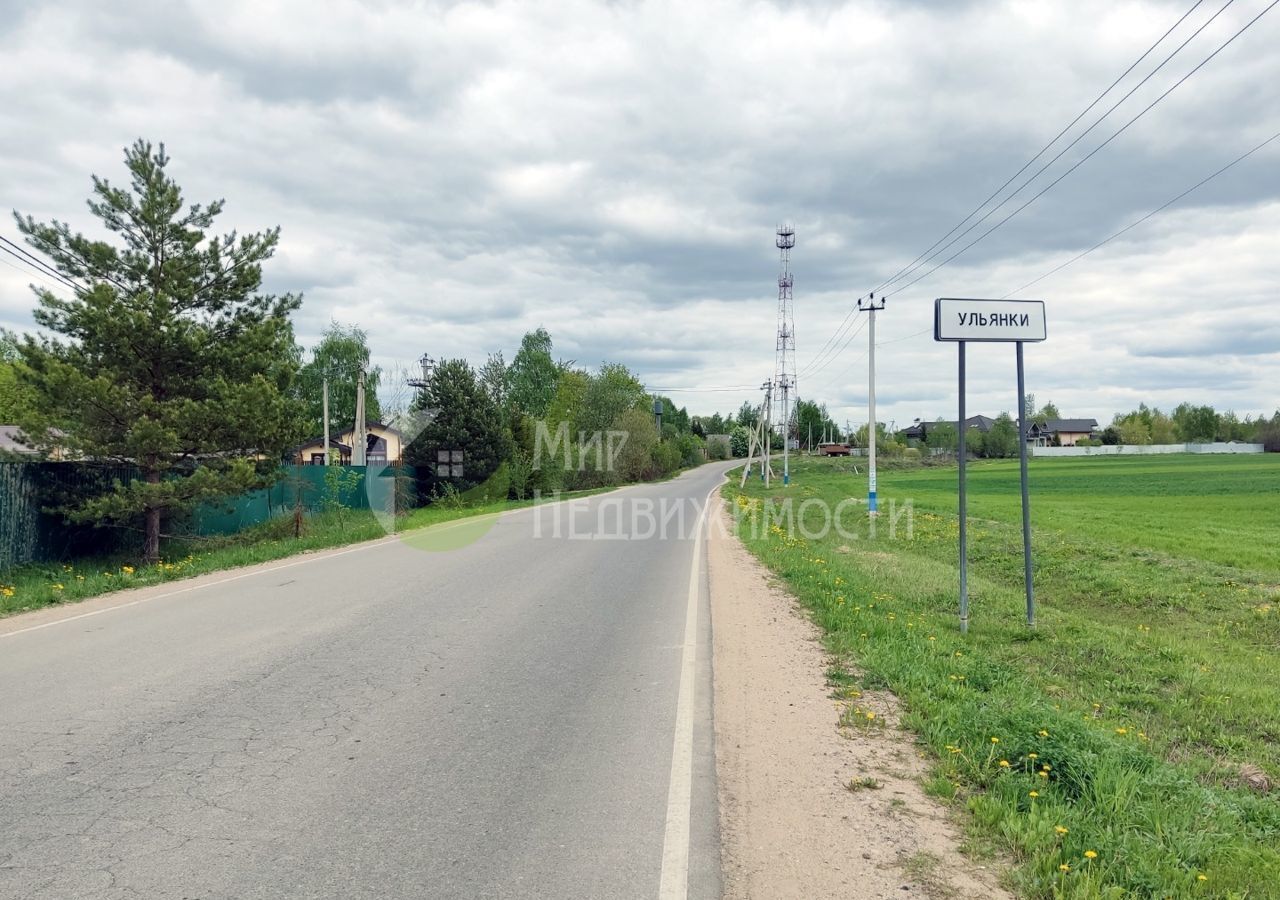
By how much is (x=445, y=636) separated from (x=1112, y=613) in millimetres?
9502

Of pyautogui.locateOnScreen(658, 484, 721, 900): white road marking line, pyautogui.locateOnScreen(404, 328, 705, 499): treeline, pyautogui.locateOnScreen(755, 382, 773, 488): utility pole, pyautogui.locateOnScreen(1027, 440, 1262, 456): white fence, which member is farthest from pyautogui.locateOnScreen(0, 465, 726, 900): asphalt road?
pyautogui.locateOnScreen(1027, 440, 1262, 456): white fence

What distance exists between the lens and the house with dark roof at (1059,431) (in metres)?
147

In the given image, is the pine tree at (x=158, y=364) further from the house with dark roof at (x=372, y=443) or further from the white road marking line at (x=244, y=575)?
the house with dark roof at (x=372, y=443)

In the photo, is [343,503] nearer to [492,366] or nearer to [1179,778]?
[1179,778]

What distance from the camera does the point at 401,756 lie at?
5180 mm

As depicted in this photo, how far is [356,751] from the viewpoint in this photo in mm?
5254

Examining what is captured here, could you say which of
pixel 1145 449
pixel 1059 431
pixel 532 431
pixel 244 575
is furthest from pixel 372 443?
pixel 1059 431

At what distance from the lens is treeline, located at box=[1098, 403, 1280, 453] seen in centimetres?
11362

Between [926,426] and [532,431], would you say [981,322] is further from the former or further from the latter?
[926,426]

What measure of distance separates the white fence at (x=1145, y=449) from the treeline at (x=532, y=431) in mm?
61248

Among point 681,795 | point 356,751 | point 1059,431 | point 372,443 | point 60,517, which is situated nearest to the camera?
point 681,795

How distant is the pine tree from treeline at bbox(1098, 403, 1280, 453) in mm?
123793

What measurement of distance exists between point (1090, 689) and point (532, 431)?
128 feet

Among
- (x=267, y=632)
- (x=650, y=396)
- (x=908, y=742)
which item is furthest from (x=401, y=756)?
(x=650, y=396)
